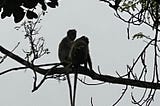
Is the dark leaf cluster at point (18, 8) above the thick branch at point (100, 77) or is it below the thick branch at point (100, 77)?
above

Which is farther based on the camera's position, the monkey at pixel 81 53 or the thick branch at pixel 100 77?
the monkey at pixel 81 53

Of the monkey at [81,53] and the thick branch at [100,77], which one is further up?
the monkey at [81,53]

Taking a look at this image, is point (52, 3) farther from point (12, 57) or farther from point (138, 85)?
point (138, 85)

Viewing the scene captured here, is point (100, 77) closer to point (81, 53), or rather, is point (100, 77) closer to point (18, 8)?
point (18, 8)

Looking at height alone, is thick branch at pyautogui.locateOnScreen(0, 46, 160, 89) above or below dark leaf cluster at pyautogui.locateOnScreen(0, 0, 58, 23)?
below

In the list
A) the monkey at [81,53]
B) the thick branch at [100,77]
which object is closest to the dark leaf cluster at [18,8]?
the thick branch at [100,77]

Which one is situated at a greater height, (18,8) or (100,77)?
(18,8)

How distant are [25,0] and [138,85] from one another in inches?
42.0

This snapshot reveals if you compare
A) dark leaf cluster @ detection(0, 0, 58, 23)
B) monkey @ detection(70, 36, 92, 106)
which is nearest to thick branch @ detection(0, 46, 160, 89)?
dark leaf cluster @ detection(0, 0, 58, 23)

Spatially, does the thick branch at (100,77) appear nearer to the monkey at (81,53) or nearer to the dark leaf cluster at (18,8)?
the dark leaf cluster at (18,8)

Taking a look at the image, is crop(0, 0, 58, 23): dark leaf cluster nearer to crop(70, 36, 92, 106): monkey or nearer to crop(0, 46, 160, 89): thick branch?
crop(0, 46, 160, 89): thick branch

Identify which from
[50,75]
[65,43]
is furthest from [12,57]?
[65,43]

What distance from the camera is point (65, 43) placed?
274 inches

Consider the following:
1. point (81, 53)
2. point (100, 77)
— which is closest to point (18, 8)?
point (100, 77)
